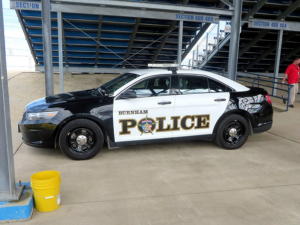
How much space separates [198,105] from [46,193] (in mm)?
3209

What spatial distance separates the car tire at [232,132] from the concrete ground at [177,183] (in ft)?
0.55

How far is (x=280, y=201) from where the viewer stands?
383cm

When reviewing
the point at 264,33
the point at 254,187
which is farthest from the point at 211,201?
the point at 264,33

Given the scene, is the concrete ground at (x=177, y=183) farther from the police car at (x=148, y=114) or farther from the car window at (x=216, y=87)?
the car window at (x=216, y=87)

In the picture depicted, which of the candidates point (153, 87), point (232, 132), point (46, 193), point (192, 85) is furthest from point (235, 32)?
point (46, 193)

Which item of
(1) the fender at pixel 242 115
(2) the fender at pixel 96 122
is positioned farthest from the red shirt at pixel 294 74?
(2) the fender at pixel 96 122

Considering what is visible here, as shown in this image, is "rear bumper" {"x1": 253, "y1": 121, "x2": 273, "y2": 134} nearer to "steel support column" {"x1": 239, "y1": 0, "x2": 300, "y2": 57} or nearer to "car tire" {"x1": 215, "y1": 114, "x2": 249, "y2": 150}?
"car tire" {"x1": 215, "y1": 114, "x2": 249, "y2": 150}

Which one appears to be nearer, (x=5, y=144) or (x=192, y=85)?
(x=5, y=144)

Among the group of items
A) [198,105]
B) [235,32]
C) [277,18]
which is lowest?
[198,105]

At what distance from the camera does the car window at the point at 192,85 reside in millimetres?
5567

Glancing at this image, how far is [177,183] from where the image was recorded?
431cm

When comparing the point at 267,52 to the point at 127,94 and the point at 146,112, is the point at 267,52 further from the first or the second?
the point at 127,94

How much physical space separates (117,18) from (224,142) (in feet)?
25.6

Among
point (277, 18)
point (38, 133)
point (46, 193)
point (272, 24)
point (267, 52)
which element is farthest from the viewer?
point (267, 52)
